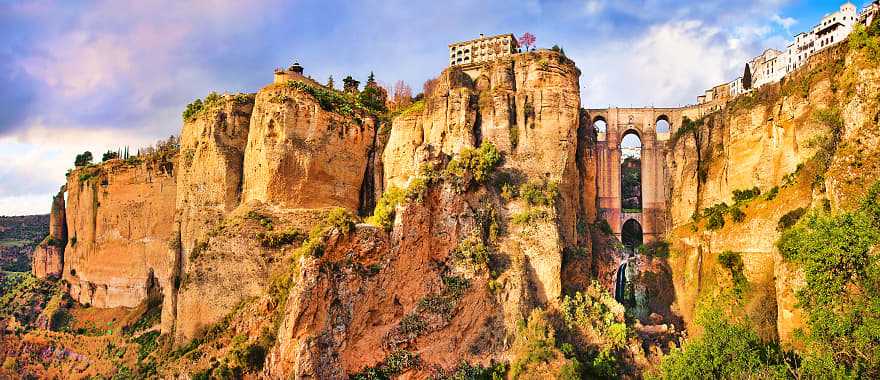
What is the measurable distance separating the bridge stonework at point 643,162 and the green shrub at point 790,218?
37.4ft

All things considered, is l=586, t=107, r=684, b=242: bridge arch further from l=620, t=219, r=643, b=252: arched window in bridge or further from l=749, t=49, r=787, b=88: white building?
l=749, t=49, r=787, b=88: white building

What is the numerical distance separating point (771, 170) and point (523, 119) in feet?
41.7

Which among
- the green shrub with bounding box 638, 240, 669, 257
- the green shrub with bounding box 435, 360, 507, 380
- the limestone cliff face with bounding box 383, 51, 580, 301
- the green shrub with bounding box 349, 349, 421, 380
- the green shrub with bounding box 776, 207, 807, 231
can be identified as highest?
the limestone cliff face with bounding box 383, 51, 580, 301

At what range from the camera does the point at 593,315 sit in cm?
2684

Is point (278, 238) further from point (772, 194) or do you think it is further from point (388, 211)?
point (772, 194)

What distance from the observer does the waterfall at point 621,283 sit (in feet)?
111

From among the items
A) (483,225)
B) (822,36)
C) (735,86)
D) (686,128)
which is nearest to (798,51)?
(822,36)

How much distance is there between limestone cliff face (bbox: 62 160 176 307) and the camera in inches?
1599

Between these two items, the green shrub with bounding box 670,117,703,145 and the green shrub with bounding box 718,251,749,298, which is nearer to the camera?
the green shrub with bounding box 718,251,749,298

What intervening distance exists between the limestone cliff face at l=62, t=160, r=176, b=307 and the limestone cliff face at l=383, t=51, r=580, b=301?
19.7 metres

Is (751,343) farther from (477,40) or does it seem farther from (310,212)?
(477,40)

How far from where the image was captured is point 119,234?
42.8m

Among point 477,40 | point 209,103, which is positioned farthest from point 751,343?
point 477,40

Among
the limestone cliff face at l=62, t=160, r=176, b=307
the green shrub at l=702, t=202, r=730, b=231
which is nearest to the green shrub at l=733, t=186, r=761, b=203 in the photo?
the green shrub at l=702, t=202, r=730, b=231
